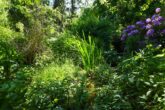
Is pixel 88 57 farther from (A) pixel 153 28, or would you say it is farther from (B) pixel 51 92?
(A) pixel 153 28

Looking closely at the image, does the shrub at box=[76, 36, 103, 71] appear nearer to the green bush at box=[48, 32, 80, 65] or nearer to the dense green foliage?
the dense green foliage

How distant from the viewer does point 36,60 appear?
718cm

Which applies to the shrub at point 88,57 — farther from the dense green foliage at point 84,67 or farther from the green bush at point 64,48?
the green bush at point 64,48

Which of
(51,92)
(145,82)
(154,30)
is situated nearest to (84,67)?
(51,92)

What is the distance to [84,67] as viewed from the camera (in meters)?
5.82

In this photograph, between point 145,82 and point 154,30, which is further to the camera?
point 154,30

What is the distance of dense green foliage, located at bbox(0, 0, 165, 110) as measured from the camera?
3715mm

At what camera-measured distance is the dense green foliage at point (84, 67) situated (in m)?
3.71

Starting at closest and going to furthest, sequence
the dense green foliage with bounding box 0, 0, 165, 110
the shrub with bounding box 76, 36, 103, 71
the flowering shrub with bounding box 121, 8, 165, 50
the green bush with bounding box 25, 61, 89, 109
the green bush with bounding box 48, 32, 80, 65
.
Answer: the dense green foliage with bounding box 0, 0, 165, 110, the green bush with bounding box 25, 61, 89, 109, the shrub with bounding box 76, 36, 103, 71, the flowering shrub with bounding box 121, 8, 165, 50, the green bush with bounding box 48, 32, 80, 65

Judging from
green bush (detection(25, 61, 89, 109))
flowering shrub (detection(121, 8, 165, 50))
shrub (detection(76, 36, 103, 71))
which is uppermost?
flowering shrub (detection(121, 8, 165, 50))

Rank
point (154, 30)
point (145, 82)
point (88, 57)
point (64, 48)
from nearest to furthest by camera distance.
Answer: point (145, 82), point (88, 57), point (154, 30), point (64, 48)

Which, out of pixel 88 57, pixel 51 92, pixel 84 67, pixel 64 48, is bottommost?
pixel 51 92

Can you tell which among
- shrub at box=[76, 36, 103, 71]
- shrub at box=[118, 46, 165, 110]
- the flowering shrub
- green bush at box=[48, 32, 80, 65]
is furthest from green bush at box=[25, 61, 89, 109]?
the flowering shrub

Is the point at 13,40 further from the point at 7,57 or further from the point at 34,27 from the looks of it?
the point at 7,57
